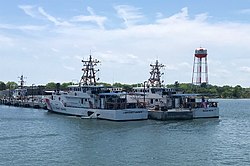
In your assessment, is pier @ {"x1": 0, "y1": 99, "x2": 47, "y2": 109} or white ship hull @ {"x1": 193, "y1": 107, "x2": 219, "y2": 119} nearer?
white ship hull @ {"x1": 193, "y1": 107, "x2": 219, "y2": 119}

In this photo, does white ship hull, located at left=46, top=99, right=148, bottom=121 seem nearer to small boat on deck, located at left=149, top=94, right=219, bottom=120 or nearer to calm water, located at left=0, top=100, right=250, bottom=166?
calm water, located at left=0, top=100, right=250, bottom=166

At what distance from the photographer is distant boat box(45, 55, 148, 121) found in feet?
206

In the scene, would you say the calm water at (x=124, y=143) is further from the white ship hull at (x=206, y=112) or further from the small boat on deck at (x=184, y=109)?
the white ship hull at (x=206, y=112)

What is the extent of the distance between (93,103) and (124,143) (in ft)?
91.8

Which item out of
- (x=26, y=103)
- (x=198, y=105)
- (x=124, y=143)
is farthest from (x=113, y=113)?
(x=26, y=103)

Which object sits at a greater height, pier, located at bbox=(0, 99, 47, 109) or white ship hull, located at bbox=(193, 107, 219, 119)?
pier, located at bbox=(0, 99, 47, 109)

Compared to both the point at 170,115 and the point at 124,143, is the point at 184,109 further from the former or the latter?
the point at 124,143

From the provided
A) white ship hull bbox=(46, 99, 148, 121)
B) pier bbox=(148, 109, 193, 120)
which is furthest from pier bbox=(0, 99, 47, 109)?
pier bbox=(148, 109, 193, 120)

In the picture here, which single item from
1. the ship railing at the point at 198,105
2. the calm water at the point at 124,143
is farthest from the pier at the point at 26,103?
the calm water at the point at 124,143

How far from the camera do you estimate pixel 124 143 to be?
136ft

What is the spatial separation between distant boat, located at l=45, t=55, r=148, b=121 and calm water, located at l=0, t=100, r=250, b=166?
3407mm

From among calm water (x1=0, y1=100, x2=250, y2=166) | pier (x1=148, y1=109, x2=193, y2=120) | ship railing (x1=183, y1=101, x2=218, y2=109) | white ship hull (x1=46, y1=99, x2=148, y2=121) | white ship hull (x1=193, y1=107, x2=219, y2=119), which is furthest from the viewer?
ship railing (x1=183, y1=101, x2=218, y2=109)

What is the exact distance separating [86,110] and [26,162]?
35566mm

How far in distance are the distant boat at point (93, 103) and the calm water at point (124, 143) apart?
11.2 feet
